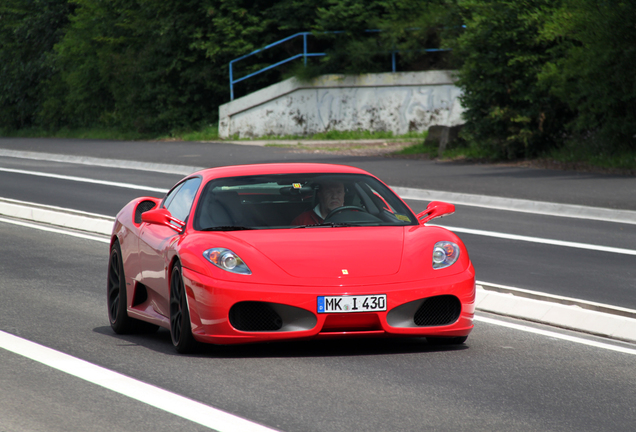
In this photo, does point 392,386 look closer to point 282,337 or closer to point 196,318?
point 282,337

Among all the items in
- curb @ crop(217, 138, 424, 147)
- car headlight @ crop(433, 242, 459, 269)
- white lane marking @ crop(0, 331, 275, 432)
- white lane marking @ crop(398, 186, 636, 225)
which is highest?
car headlight @ crop(433, 242, 459, 269)

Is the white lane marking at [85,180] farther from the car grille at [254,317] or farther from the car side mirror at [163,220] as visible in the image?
the car grille at [254,317]

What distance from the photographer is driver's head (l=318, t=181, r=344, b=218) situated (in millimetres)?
7637

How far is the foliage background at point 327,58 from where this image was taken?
24.6 metres

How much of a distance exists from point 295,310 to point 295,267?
286 millimetres

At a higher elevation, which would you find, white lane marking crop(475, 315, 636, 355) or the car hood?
the car hood

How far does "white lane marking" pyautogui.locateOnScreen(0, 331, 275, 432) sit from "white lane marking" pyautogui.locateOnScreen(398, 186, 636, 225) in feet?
37.6

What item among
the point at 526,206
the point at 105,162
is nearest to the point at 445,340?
the point at 526,206

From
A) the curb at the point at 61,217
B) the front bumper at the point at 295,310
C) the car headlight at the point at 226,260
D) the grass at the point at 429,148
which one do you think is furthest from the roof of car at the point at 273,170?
the grass at the point at 429,148

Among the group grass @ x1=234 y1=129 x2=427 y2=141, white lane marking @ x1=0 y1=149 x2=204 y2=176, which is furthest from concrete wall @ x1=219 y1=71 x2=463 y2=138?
white lane marking @ x1=0 y1=149 x2=204 y2=176

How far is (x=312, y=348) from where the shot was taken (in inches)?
274

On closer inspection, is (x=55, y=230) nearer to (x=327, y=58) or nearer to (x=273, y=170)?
(x=273, y=170)

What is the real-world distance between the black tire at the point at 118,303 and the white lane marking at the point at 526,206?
33.5 feet

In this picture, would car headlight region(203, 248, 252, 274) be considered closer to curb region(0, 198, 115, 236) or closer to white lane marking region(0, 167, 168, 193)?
curb region(0, 198, 115, 236)
